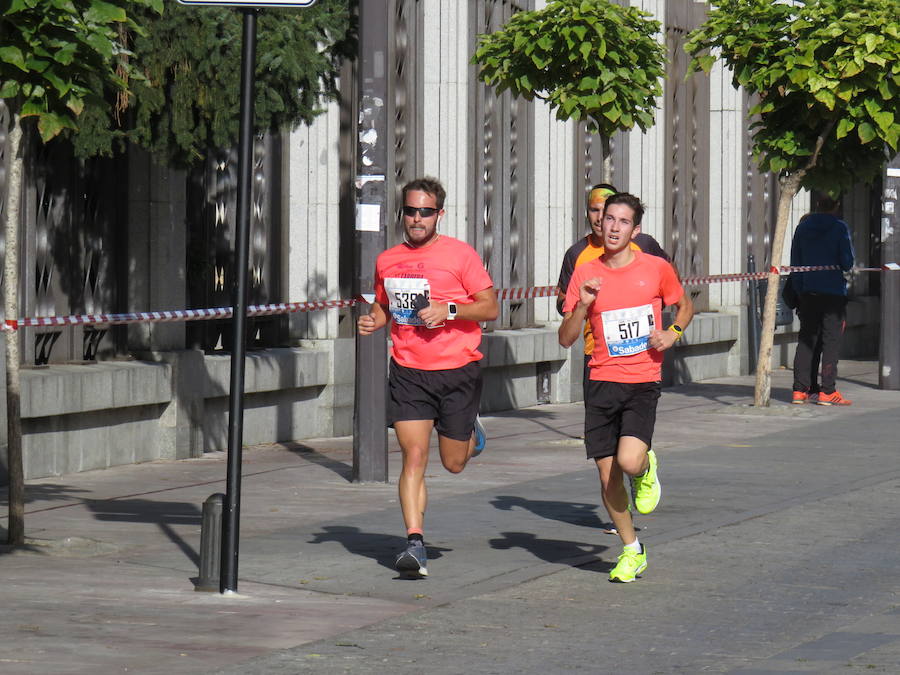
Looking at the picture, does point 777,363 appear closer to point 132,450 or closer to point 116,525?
point 132,450

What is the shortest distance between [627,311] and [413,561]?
1472mm

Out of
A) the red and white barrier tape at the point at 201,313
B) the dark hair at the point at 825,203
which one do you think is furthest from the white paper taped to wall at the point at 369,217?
the dark hair at the point at 825,203

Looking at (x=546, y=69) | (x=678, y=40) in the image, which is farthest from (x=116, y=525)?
(x=678, y=40)

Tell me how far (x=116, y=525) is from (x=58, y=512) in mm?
649

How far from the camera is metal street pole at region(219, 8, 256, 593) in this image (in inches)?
307

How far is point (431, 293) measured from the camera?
8.59m

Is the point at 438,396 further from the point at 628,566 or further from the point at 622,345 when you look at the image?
the point at 628,566

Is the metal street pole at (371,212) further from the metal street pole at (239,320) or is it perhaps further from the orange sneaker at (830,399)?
the orange sneaker at (830,399)

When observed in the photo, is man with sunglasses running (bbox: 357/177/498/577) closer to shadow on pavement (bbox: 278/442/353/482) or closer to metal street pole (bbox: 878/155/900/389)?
shadow on pavement (bbox: 278/442/353/482)

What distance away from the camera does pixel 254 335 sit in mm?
14914

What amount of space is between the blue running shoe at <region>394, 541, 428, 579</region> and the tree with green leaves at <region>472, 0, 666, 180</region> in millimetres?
6098

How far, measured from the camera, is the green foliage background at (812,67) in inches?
Result: 615

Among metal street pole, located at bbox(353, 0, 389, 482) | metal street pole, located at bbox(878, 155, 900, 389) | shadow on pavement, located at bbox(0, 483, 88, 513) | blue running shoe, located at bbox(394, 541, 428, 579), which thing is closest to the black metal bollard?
blue running shoe, located at bbox(394, 541, 428, 579)

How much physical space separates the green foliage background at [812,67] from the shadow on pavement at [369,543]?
7.39 meters
